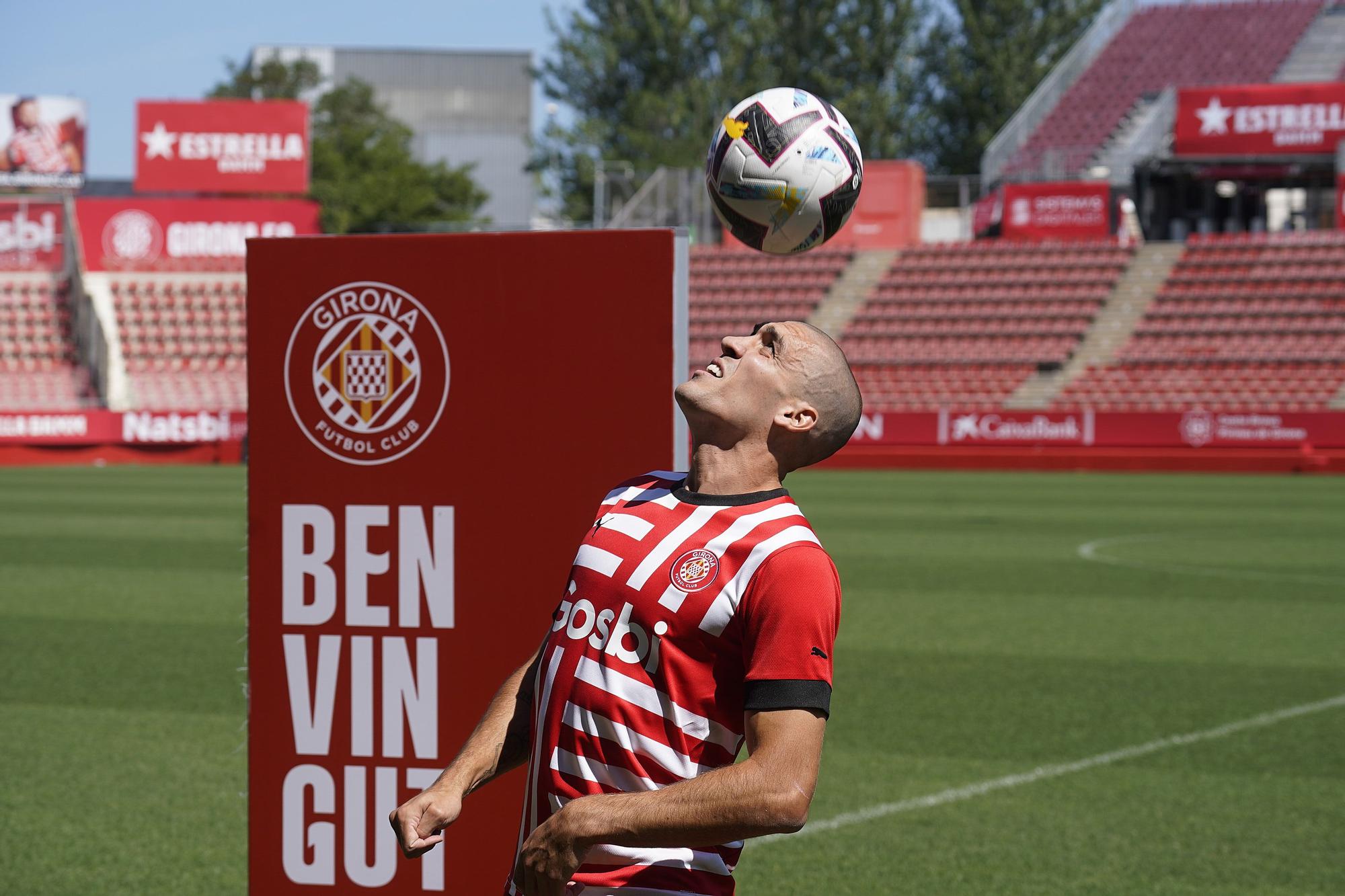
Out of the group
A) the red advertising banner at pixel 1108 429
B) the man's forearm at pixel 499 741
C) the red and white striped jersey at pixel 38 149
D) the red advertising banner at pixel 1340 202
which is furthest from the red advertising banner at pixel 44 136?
the man's forearm at pixel 499 741

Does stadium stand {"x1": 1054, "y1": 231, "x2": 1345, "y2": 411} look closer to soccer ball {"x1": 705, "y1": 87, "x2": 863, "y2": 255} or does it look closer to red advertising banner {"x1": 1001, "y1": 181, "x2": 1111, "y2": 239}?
red advertising banner {"x1": 1001, "y1": 181, "x2": 1111, "y2": 239}

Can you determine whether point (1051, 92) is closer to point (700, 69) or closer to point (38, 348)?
point (700, 69)

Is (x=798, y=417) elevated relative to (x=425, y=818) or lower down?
elevated

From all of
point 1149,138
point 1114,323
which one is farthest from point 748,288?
point 1149,138

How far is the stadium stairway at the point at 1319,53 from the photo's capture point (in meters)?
43.4

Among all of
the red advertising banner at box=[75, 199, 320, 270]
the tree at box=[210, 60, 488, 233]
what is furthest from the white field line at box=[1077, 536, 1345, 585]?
the tree at box=[210, 60, 488, 233]

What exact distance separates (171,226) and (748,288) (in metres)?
15.2

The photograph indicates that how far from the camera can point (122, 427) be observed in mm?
29656

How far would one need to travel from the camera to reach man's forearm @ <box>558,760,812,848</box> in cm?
220

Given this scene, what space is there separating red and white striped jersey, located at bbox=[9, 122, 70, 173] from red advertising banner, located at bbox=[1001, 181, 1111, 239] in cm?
2956

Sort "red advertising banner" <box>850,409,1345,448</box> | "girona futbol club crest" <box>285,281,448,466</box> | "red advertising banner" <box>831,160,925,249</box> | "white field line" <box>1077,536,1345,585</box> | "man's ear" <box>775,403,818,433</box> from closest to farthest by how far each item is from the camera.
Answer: "man's ear" <box>775,403,818,433</box>, "girona futbol club crest" <box>285,281,448,466</box>, "white field line" <box>1077,536,1345,585</box>, "red advertising banner" <box>850,409,1345,448</box>, "red advertising banner" <box>831,160,925,249</box>

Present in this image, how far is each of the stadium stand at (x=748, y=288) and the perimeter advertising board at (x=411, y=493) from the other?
30768 millimetres

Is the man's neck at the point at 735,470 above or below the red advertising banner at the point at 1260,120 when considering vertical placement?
below

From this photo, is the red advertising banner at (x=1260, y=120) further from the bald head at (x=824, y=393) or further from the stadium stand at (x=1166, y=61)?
the bald head at (x=824, y=393)
